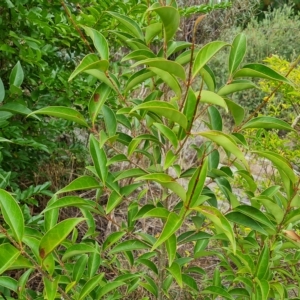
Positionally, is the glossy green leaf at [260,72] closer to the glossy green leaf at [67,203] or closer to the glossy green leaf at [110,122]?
the glossy green leaf at [110,122]

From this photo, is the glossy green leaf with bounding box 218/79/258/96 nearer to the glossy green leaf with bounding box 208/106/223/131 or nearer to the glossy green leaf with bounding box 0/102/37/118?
the glossy green leaf with bounding box 208/106/223/131

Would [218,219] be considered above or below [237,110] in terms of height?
below

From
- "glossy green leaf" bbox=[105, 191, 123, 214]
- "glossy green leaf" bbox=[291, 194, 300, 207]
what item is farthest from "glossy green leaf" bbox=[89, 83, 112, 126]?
"glossy green leaf" bbox=[291, 194, 300, 207]

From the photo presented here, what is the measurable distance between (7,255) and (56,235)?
4.0 inches

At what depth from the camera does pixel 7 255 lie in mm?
806

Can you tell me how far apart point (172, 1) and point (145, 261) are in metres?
0.78

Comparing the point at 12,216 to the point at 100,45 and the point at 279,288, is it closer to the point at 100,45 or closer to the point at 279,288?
the point at 100,45

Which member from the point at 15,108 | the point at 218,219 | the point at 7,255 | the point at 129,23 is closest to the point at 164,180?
the point at 218,219

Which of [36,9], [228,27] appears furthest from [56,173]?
[228,27]

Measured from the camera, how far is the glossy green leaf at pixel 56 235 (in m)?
0.85

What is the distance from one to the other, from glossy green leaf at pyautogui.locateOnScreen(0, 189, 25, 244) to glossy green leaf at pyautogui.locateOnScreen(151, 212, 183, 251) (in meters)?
0.28

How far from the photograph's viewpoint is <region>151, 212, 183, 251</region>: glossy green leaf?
0.87 meters

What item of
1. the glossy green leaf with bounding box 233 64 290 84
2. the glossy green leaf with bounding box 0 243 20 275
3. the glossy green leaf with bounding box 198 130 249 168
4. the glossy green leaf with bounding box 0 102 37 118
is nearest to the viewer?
the glossy green leaf with bounding box 0 243 20 275

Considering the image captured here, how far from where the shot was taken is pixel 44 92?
6.68 ft
